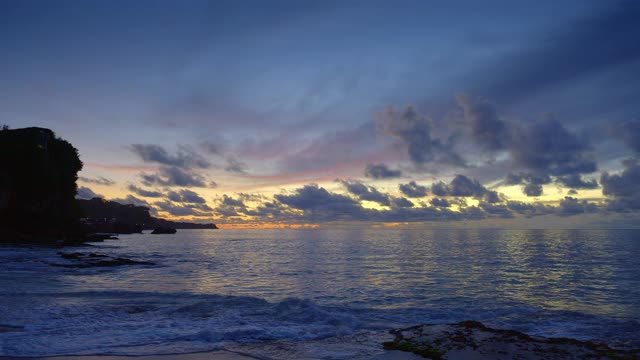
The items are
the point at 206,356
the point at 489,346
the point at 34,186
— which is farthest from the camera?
the point at 34,186

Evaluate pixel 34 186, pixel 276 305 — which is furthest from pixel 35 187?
pixel 276 305

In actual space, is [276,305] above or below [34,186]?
below

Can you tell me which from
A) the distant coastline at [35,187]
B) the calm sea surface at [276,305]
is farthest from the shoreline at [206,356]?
the distant coastline at [35,187]

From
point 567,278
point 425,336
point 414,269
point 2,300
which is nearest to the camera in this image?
point 425,336

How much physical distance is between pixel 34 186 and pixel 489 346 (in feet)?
365

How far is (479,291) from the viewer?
29.1m

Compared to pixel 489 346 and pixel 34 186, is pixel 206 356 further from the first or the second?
pixel 34 186

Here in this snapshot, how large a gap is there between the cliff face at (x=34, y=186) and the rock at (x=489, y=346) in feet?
298

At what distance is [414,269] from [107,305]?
102 feet

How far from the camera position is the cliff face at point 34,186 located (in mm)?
92188

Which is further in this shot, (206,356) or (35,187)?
(35,187)

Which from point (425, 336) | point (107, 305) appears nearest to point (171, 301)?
point (107, 305)

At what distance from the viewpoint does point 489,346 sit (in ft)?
42.8

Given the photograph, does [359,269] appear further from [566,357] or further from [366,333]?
[566,357]
